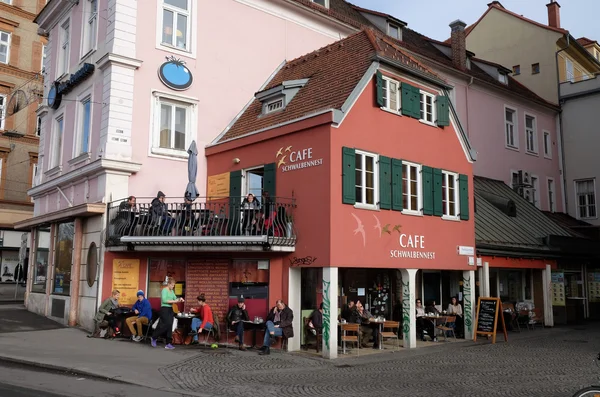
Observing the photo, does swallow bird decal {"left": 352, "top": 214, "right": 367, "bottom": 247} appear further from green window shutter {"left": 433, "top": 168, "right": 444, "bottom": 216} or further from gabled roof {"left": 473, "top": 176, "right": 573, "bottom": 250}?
gabled roof {"left": 473, "top": 176, "right": 573, "bottom": 250}

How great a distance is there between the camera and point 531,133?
31.3 m

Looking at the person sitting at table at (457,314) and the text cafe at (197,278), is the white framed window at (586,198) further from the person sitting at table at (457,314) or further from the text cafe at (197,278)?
the text cafe at (197,278)

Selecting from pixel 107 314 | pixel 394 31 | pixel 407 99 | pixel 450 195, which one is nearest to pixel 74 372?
pixel 107 314

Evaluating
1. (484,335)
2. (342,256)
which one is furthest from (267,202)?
(484,335)

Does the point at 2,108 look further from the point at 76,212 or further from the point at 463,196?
the point at 463,196

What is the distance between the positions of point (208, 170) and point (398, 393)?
11.2 m

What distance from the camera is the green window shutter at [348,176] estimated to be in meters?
14.9

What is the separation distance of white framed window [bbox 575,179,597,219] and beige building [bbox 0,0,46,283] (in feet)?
104

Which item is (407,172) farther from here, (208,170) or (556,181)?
(556,181)

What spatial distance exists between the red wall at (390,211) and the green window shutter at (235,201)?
8.65 ft

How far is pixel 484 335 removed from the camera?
61.8ft

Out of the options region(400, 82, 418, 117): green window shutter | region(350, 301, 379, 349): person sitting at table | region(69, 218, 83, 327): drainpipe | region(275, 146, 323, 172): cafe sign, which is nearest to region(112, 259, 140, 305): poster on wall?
region(69, 218, 83, 327): drainpipe

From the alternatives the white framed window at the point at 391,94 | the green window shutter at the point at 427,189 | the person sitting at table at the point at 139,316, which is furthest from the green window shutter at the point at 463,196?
the person sitting at table at the point at 139,316

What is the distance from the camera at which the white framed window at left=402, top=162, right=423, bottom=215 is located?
17.1 metres
